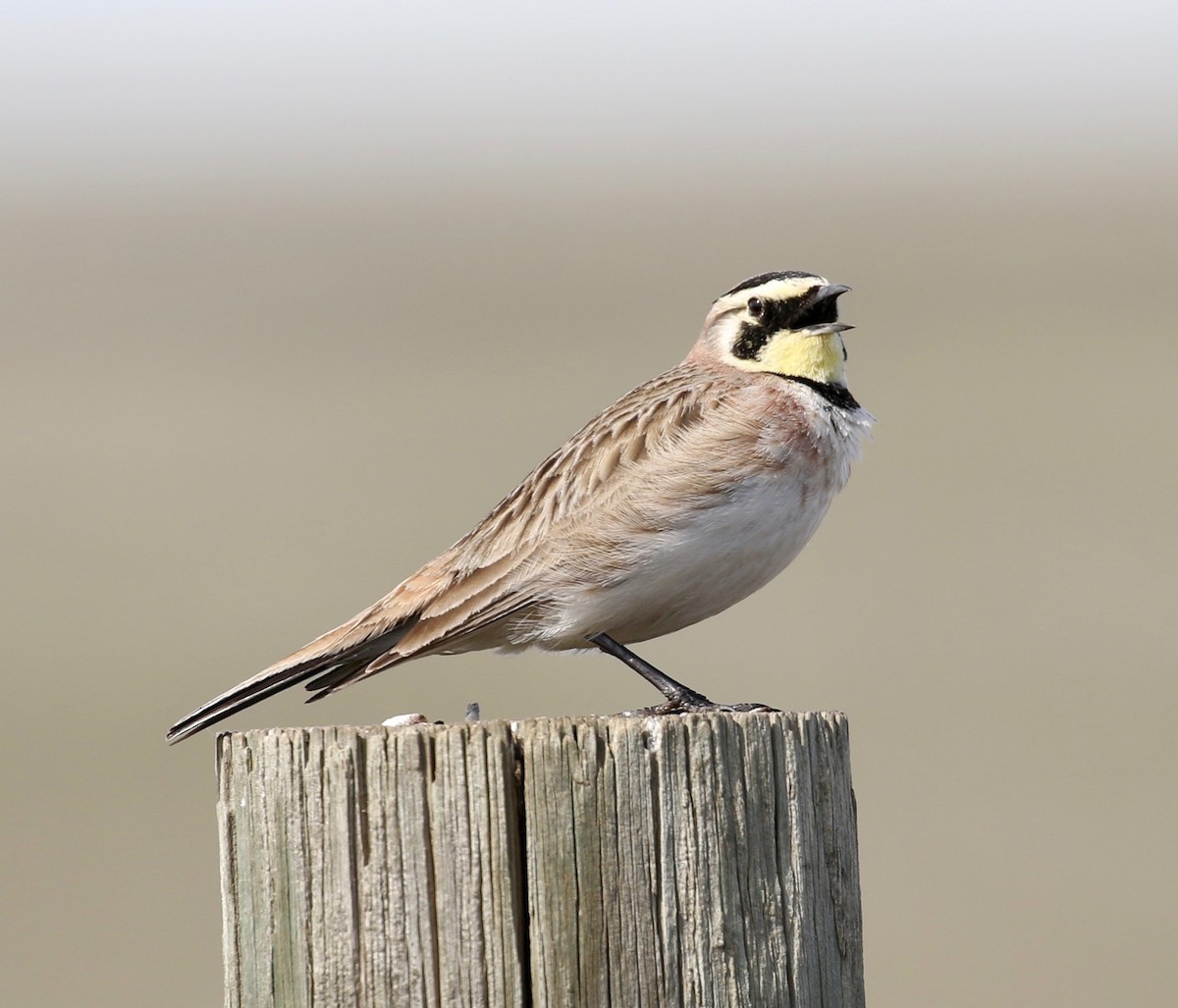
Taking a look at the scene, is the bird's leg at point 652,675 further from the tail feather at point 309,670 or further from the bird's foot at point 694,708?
the tail feather at point 309,670

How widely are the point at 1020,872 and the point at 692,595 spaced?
10150 mm

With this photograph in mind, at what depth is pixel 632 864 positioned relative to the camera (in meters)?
4.51

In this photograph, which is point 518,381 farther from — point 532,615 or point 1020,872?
point 532,615

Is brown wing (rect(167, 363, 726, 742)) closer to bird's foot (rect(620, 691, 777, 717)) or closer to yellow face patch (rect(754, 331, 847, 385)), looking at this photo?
yellow face patch (rect(754, 331, 847, 385))

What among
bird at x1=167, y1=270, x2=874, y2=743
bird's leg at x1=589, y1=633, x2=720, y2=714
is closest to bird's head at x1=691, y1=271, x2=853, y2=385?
bird at x1=167, y1=270, x2=874, y2=743

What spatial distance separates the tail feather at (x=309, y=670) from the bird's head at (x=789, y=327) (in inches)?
78.0

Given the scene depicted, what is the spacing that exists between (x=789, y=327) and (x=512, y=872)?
3.88m

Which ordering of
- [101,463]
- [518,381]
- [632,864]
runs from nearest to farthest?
[632,864] → [101,463] → [518,381]

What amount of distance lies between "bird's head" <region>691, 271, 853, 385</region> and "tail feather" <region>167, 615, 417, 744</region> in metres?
1.98

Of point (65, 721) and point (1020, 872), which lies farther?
point (65, 721)

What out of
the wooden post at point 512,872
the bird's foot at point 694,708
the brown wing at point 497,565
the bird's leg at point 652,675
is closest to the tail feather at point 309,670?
the brown wing at point 497,565

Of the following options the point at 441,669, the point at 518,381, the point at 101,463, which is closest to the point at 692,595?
the point at 441,669

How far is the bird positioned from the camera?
273 inches

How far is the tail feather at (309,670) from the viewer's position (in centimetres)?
608
